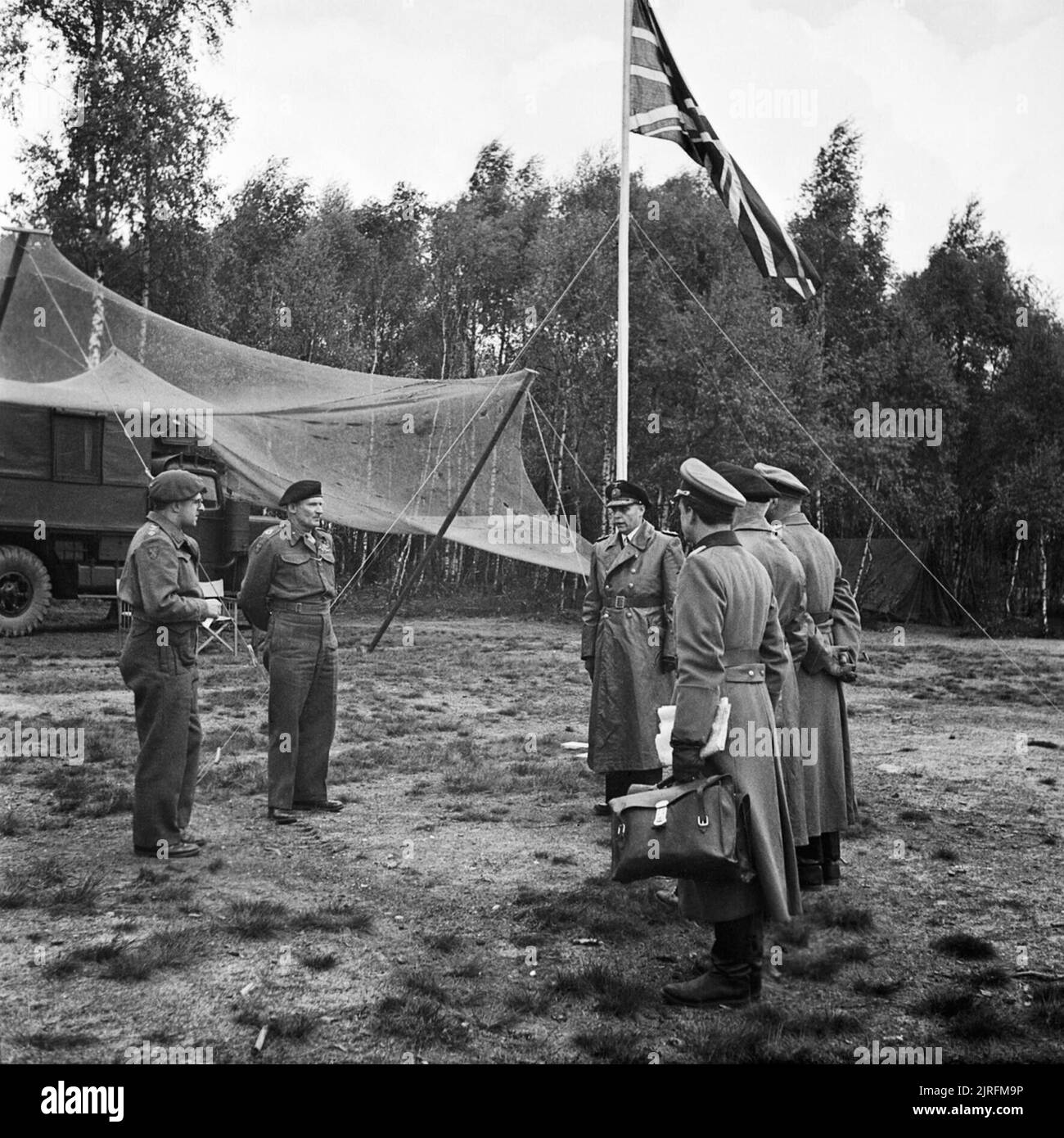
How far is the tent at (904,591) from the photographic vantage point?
23.7m

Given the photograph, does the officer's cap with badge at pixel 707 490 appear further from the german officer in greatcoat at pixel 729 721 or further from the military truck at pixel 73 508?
the military truck at pixel 73 508

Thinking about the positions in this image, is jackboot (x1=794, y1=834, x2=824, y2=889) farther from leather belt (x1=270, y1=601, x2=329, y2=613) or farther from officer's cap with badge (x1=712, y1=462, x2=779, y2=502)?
leather belt (x1=270, y1=601, x2=329, y2=613)

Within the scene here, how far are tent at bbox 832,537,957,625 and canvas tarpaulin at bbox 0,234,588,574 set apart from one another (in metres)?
12.5

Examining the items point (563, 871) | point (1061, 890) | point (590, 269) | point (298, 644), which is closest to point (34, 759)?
point (298, 644)

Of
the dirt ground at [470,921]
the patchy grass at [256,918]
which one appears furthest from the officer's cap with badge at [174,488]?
the patchy grass at [256,918]

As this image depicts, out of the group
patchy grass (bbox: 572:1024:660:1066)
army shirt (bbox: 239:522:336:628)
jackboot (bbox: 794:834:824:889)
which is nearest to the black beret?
army shirt (bbox: 239:522:336:628)

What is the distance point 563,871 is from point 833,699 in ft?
4.82

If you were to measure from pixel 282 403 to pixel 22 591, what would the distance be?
469cm

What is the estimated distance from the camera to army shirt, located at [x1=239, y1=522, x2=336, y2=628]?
6.52 m

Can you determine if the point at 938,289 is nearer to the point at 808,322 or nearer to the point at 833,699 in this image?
the point at 808,322

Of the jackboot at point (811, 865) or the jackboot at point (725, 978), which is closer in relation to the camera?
the jackboot at point (725, 978)

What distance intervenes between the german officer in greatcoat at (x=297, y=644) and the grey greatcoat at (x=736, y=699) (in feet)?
9.76

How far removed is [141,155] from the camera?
64.3ft

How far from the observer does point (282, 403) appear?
41.3ft
